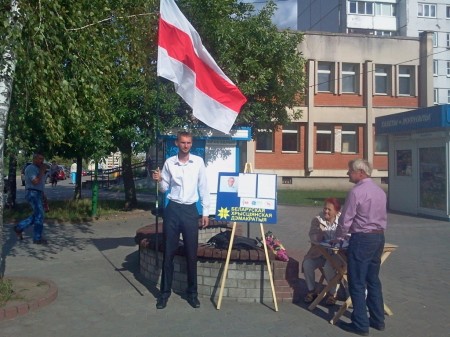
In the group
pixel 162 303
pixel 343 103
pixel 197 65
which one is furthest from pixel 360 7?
pixel 162 303

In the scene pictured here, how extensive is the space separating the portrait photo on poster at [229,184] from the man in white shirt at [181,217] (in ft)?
1.39

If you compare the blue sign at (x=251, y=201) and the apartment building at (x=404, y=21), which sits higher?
the apartment building at (x=404, y=21)

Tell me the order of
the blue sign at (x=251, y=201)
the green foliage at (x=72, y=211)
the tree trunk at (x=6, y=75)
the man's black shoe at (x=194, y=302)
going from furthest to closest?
the green foliage at (x=72, y=211), the blue sign at (x=251, y=201), the man's black shoe at (x=194, y=302), the tree trunk at (x=6, y=75)

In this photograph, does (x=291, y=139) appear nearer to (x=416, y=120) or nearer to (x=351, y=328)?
(x=416, y=120)

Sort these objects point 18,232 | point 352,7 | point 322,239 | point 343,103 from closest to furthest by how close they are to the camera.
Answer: point 322,239 → point 18,232 → point 343,103 → point 352,7

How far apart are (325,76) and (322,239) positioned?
3133 centimetres

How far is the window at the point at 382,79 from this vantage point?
37.8 metres

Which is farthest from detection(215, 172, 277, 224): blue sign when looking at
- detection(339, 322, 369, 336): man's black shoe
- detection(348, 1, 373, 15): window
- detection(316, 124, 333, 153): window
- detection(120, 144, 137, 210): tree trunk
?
detection(348, 1, 373, 15): window

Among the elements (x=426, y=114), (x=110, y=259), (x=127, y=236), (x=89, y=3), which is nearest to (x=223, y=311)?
(x=110, y=259)

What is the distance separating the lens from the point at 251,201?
7.26m

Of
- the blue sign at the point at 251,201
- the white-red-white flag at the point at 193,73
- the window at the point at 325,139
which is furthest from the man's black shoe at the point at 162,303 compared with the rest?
the window at the point at 325,139

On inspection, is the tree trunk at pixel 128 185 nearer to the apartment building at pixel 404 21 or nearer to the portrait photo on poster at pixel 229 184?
the portrait photo on poster at pixel 229 184

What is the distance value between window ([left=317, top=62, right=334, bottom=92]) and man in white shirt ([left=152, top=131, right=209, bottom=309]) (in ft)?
102

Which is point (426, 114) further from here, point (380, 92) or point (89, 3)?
point (380, 92)
